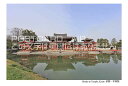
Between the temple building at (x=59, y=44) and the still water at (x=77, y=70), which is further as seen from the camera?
the temple building at (x=59, y=44)

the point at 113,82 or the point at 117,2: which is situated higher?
the point at 117,2

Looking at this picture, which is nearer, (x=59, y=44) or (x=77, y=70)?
(x=77, y=70)

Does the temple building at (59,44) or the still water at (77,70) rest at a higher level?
the temple building at (59,44)

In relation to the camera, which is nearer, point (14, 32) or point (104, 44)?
point (14, 32)

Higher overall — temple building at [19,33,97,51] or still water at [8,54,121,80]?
temple building at [19,33,97,51]

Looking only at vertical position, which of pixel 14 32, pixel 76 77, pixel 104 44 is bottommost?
pixel 76 77

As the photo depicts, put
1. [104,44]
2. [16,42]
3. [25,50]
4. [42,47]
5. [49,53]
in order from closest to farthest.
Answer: [49,53] → [25,50] → [16,42] → [42,47] → [104,44]

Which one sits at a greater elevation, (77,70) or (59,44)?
(59,44)

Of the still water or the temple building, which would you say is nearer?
the still water

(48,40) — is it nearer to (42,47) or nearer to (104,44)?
(42,47)

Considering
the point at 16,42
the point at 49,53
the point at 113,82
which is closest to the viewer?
the point at 113,82

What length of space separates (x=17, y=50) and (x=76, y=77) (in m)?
5.99
